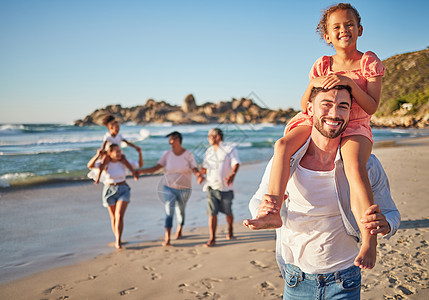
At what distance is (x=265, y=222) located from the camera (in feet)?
6.26

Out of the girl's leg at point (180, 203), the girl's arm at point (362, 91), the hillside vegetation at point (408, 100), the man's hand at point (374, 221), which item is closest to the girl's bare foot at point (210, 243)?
the girl's leg at point (180, 203)

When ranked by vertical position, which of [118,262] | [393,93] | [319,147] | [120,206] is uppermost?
[393,93]

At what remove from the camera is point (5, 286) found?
15.0ft

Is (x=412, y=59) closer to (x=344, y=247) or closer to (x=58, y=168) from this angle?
(x=58, y=168)

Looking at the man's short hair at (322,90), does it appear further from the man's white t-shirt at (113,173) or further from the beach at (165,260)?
the man's white t-shirt at (113,173)

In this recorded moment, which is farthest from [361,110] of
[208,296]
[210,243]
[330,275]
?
[210,243]

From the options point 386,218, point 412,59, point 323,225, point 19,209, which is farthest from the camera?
point 412,59

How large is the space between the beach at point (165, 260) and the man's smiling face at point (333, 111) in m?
2.65

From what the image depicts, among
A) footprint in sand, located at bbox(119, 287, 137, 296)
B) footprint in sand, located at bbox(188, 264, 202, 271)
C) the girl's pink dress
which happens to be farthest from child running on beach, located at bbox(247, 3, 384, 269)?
footprint in sand, located at bbox(188, 264, 202, 271)

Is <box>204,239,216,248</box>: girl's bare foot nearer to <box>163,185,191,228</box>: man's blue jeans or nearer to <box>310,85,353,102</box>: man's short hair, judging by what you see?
<box>163,185,191,228</box>: man's blue jeans

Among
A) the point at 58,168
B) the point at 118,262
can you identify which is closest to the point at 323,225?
the point at 118,262

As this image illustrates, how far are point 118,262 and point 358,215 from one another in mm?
4375

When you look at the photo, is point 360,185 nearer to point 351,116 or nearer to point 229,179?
point 351,116

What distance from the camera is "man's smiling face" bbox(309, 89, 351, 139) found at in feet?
6.42
